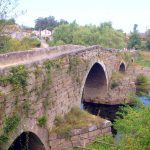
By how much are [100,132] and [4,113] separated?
6741 mm

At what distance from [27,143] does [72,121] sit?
2717mm

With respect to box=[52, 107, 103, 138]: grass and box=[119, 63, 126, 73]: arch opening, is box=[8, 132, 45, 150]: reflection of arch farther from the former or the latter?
box=[119, 63, 126, 73]: arch opening

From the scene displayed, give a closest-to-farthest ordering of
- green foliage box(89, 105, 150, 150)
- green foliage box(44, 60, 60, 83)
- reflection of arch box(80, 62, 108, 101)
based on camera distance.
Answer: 1. green foliage box(89, 105, 150, 150)
2. green foliage box(44, 60, 60, 83)
3. reflection of arch box(80, 62, 108, 101)

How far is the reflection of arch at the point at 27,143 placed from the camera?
11.3 meters

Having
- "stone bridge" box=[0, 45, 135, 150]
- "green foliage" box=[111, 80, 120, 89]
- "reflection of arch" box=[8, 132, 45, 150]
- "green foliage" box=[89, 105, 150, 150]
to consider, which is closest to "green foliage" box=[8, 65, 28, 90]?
"stone bridge" box=[0, 45, 135, 150]

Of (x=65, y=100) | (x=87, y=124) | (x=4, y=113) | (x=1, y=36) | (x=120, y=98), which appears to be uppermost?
(x=1, y=36)

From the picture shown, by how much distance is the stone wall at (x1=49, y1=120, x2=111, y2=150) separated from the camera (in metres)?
12.6

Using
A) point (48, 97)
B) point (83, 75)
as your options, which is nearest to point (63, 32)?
point (83, 75)

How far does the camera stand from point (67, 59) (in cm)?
1488

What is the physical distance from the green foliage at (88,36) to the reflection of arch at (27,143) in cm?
3145

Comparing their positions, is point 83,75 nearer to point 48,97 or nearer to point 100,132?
point 100,132

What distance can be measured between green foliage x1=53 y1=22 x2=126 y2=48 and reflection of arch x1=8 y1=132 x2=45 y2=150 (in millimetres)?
31451

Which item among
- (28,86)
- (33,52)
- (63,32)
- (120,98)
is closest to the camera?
(28,86)

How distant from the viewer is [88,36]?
43094mm
